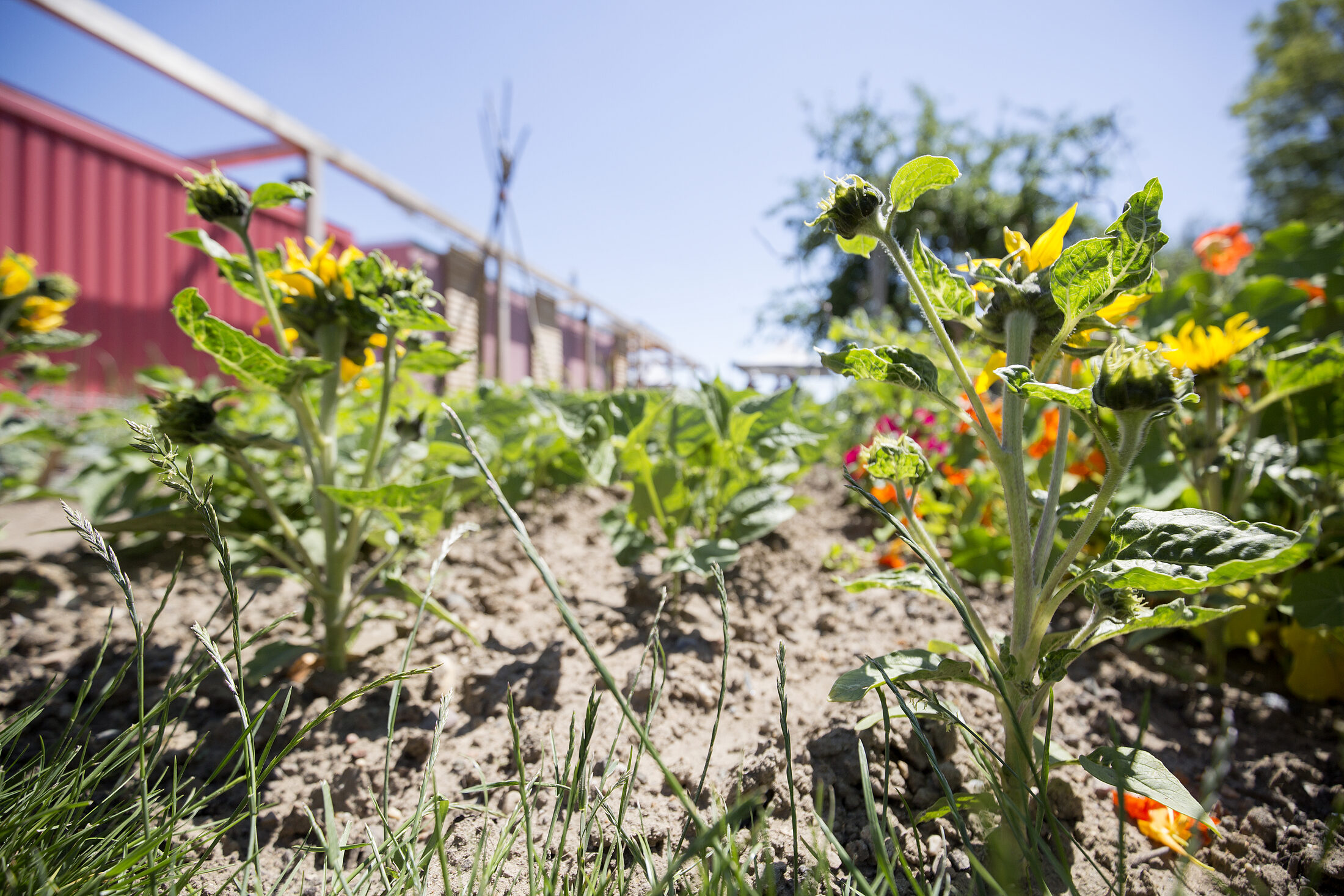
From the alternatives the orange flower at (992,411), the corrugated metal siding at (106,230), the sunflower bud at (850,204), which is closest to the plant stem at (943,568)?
the sunflower bud at (850,204)

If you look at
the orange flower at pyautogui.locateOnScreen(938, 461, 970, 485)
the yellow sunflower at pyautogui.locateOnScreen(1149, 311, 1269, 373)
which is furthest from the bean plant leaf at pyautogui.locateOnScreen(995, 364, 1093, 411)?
the orange flower at pyautogui.locateOnScreen(938, 461, 970, 485)

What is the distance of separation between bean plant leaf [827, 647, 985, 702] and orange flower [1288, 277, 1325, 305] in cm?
150

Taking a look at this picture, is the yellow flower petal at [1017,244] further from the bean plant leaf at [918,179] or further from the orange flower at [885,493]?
the orange flower at [885,493]

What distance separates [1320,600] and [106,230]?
290 inches

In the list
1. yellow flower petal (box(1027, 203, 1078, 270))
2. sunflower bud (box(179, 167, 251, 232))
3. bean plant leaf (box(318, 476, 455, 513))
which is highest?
sunflower bud (box(179, 167, 251, 232))

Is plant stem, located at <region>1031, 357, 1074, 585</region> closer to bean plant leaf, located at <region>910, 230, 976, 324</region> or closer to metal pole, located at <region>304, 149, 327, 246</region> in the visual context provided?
bean plant leaf, located at <region>910, 230, 976, 324</region>

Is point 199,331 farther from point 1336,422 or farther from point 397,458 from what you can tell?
point 1336,422

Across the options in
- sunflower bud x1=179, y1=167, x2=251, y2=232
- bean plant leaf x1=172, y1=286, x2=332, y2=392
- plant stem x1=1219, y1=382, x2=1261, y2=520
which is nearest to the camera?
bean plant leaf x1=172, y1=286, x2=332, y2=392

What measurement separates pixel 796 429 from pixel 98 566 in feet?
6.99

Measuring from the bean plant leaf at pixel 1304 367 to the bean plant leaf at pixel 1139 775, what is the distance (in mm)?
842

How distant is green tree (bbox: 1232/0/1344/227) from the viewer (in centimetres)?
1828

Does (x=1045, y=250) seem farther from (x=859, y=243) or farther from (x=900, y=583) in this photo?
(x=900, y=583)

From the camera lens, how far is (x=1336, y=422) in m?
1.28

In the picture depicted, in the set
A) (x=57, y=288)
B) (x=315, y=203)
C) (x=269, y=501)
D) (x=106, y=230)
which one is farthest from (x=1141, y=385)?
(x=106, y=230)
